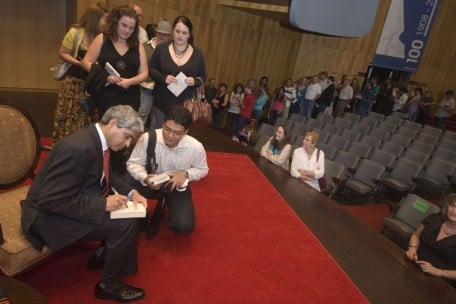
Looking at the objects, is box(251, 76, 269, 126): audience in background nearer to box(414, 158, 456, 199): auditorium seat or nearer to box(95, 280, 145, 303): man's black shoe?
box(414, 158, 456, 199): auditorium seat

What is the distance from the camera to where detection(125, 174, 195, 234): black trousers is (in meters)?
2.30

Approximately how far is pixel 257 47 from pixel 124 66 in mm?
7035

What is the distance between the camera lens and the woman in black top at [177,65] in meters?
2.56

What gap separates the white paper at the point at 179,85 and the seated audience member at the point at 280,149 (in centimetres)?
160

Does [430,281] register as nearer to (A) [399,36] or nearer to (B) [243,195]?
(B) [243,195]

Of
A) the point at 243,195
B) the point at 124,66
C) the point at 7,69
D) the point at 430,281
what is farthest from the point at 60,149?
the point at 7,69

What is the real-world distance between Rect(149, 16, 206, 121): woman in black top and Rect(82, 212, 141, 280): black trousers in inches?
49.4

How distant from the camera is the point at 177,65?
266cm

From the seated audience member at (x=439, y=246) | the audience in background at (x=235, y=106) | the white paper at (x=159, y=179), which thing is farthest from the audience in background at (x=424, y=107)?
the white paper at (x=159, y=179)

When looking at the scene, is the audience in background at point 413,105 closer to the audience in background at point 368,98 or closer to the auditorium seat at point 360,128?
the audience in background at point 368,98

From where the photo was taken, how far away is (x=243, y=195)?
10.5ft

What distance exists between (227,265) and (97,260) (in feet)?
2.62

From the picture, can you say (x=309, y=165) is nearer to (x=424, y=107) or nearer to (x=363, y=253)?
(x=363, y=253)

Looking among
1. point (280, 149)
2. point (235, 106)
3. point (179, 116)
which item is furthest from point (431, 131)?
point (179, 116)
